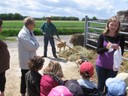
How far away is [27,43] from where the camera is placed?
6387 mm

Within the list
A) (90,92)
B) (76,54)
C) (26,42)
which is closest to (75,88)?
(90,92)

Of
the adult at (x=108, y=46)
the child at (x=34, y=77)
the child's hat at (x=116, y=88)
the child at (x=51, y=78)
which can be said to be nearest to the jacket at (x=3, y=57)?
the child at (x=34, y=77)

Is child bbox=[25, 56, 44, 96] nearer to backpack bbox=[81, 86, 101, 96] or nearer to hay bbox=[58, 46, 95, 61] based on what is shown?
backpack bbox=[81, 86, 101, 96]

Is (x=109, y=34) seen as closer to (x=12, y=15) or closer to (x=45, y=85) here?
(x=45, y=85)

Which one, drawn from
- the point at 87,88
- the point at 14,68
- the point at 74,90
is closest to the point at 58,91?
the point at 74,90

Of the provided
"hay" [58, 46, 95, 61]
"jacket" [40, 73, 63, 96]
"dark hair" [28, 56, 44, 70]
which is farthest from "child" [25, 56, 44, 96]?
"hay" [58, 46, 95, 61]

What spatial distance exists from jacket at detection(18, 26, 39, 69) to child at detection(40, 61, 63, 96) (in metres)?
1.79

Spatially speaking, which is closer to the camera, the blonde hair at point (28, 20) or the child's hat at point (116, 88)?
the child's hat at point (116, 88)

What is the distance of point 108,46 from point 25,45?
1847 millimetres

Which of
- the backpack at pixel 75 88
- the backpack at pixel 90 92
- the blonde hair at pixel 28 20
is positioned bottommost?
the backpack at pixel 90 92

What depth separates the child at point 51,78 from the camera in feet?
14.9

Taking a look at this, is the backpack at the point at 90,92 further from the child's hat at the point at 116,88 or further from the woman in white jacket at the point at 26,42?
the woman in white jacket at the point at 26,42

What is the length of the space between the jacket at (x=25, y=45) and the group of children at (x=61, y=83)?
1285 millimetres

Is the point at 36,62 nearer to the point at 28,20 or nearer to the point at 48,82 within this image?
the point at 48,82
